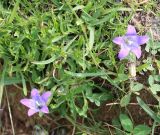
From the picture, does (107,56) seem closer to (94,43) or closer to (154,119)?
(94,43)

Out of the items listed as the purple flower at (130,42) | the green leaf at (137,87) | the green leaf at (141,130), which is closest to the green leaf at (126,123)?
the green leaf at (141,130)

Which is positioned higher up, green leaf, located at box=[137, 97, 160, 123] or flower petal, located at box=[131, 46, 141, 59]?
flower petal, located at box=[131, 46, 141, 59]

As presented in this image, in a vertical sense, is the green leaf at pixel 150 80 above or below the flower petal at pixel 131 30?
below

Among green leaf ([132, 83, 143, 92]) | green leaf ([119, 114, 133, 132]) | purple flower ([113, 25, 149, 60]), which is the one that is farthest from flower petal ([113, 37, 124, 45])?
green leaf ([119, 114, 133, 132])

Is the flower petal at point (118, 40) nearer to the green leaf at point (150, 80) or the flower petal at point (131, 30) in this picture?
the flower petal at point (131, 30)

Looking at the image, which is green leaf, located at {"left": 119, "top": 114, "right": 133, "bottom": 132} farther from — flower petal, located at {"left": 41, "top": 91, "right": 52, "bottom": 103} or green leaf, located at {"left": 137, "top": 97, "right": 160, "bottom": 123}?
flower petal, located at {"left": 41, "top": 91, "right": 52, "bottom": 103}

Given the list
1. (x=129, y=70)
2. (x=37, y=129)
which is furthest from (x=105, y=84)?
(x=37, y=129)

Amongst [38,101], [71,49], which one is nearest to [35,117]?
[38,101]
